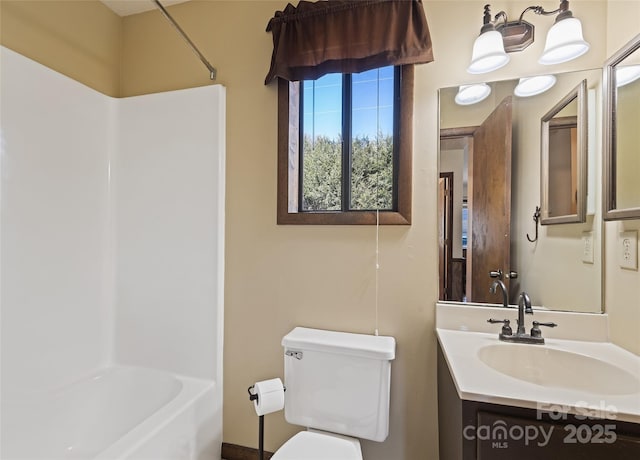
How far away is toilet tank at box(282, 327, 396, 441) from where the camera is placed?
1392mm

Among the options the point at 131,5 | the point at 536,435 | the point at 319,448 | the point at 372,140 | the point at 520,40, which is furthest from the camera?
the point at 131,5

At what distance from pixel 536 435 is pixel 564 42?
57.7 inches

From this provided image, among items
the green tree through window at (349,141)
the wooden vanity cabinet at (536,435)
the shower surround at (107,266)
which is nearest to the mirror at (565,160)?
the green tree through window at (349,141)

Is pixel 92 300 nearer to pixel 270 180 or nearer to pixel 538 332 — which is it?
pixel 270 180

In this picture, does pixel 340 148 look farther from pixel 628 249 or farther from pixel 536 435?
pixel 536 435

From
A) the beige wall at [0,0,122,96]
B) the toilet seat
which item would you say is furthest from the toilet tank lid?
the beige wall at [0,0,122,96]

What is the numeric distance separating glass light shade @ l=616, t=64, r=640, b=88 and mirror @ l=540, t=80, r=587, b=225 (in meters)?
0.11

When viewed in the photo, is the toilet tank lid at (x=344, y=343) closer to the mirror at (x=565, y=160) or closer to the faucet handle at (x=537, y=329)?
the faucet handle at (x=537, y=329)

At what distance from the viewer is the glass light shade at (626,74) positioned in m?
1.19

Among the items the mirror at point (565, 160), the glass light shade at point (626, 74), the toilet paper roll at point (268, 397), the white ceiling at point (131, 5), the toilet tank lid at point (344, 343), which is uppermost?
the white ceiling at point (131, 5)

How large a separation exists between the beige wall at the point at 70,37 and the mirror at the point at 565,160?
8.08 ft

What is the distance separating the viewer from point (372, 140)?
5.61ft

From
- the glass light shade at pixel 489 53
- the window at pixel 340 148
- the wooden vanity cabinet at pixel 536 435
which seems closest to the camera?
the wooden vanity cabinet at pixel 536 435

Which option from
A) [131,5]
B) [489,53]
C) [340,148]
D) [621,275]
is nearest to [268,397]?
[340,148]
